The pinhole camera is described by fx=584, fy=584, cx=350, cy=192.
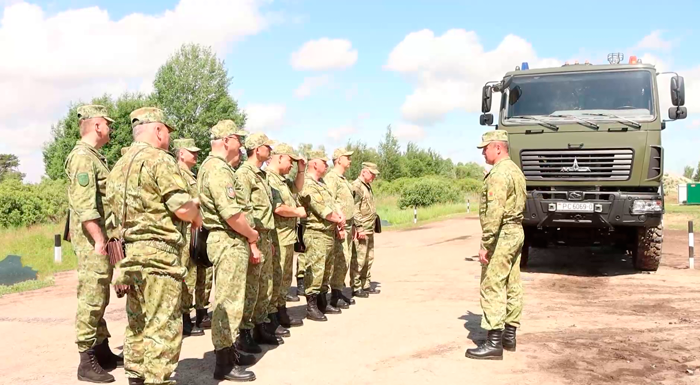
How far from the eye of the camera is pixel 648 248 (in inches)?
371

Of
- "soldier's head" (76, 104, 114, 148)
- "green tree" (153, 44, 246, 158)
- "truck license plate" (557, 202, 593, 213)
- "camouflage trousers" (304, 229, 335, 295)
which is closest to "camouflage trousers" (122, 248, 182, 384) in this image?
"soldier's head" (76, 104, 114, 148)

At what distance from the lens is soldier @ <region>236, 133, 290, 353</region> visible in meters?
5.09

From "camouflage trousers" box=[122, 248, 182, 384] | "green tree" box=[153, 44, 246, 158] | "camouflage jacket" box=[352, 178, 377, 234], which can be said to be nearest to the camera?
"camouflage trousers" box=[122, 248, 182, 384]

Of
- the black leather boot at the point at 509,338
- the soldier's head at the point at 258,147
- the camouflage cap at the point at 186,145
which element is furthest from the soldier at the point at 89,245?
the black leather boot at the point at 509,338

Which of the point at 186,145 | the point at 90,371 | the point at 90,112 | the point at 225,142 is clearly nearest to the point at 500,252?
the point at 225,142

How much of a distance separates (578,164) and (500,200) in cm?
424

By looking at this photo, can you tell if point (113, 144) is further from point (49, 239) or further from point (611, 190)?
point (611, 190)

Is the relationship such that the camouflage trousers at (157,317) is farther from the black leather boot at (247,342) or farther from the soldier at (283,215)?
the soldier at (283,215)

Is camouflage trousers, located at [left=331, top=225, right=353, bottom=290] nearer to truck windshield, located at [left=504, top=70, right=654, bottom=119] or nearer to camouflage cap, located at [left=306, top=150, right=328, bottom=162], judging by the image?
camouflage cap, located at [left=306, top=150, right=328, bottom=162]

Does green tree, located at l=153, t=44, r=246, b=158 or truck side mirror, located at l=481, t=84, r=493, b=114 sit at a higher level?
green tree, located at l=153, t=44, r=246, b=158

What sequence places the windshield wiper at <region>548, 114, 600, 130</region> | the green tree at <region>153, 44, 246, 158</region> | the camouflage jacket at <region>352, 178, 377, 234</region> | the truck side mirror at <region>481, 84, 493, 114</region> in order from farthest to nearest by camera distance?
the green tree at <region>153, 44, 246, 158</region>
the truck side mirror at <region>481, 84, 493, 114</region>
the windshield wiper at <region>548, 114, 600, 130</region>
the camouflage jacket at <region>352, 178, 377, 234</region>

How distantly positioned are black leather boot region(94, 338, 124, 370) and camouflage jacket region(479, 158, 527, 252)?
3352 millimetres

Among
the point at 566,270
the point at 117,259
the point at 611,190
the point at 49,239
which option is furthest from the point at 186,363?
the point at 49,239

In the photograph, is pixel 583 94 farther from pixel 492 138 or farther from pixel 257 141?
pixel 257 141
